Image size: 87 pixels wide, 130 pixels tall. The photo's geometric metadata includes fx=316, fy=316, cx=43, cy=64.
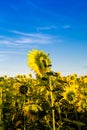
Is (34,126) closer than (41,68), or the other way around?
(41,68)

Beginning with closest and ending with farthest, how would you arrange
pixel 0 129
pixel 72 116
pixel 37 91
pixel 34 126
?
pixel 0 129
pixel 34 126
pixel 72 116
pixel 37 91

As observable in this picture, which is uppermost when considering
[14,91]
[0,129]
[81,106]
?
[14,91]

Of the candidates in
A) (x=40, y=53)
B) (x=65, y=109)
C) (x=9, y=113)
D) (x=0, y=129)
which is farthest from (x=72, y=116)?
(x=40, y=53)

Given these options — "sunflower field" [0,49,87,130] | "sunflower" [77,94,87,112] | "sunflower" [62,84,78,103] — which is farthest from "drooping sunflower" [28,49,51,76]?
"sunflower" [77,94,87,112]

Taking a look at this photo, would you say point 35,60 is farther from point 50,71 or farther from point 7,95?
point 7,95

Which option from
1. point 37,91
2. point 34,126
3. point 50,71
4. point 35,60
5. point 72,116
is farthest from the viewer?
point 37,91

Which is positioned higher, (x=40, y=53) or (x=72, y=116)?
(x=40, y=53)

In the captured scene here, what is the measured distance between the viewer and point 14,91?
355 inches

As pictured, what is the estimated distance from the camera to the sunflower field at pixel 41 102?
421cm

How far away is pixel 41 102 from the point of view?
22.7ft

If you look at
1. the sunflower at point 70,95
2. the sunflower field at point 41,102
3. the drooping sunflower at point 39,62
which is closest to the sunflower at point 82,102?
the sunflower field at point 41,102

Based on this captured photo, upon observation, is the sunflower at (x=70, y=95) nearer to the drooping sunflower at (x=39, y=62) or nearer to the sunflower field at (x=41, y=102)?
the sunflower field at (x=41, y=102)

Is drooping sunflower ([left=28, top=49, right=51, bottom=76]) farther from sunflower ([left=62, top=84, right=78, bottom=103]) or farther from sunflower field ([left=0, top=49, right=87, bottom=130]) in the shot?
sunflower ([left=62, top=84, right=78, bottom=103])

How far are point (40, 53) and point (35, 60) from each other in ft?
0.42
